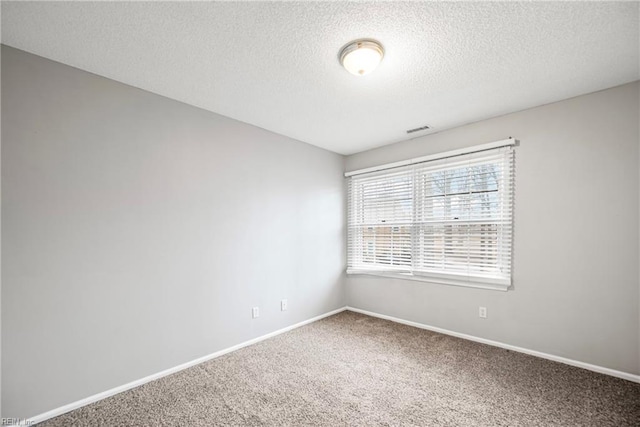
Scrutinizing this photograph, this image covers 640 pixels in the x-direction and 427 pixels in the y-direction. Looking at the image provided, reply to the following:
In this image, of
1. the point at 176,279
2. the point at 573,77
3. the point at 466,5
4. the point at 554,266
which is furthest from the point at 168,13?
the point at 554,266

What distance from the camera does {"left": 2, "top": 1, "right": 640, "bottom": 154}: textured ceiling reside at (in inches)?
61.9

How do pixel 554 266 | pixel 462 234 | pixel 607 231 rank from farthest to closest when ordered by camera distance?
pixel 462 234, pixel 554 266, pixel 607 231

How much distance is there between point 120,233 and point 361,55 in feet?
7.45

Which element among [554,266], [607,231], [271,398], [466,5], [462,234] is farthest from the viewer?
[462,234]

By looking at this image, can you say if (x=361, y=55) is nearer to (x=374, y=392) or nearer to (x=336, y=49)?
(x=336, y=49)

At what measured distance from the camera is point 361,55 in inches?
72.9

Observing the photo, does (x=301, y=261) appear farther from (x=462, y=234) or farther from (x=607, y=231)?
(x=607, y=231)

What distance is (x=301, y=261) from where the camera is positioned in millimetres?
3732

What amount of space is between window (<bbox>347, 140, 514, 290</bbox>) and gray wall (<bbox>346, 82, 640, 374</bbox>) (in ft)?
0.50

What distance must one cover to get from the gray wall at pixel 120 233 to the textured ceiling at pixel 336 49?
0.31 m

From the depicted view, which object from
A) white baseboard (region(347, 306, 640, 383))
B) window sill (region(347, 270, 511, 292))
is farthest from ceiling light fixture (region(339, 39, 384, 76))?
white baseboard (region(347, 306, 640, 383))

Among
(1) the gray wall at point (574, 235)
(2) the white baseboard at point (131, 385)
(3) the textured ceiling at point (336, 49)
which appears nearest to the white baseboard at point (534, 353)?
(1) the gray wall at point (574, 235)

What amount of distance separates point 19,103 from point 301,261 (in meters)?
2.91

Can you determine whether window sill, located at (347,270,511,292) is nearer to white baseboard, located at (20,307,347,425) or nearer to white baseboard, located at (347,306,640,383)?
white baseboard, located at (347,306,640,383)
